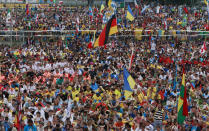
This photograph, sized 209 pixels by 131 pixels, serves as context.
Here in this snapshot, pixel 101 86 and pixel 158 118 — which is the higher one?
pixel 101 86

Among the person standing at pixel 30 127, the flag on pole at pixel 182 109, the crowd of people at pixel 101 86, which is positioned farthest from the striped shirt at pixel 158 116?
the person standing at pixel 30 127

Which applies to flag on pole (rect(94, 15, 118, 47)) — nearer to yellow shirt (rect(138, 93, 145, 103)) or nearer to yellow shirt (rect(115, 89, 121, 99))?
yellow shirt (rect(115, 89, 121, 99))

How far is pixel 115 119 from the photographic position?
34.3 feet

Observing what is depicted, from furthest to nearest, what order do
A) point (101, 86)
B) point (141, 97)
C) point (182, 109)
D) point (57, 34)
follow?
1. point (57, 34)
2. point (101, 86)
3. point (141, 97)
4. point (182, 109)

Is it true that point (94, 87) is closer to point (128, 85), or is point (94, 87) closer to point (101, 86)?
point (101, 86)

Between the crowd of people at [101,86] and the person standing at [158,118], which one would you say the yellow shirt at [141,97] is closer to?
the crowd of people at [101,86]

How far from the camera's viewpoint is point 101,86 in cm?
1404

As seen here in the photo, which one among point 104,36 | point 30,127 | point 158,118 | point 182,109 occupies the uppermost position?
point 104,36

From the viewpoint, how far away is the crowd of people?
32.8 ft

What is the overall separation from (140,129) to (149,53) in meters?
15.4

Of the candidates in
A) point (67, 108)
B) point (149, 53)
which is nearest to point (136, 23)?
point (149, 53)

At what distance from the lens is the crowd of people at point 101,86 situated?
10.0 metres

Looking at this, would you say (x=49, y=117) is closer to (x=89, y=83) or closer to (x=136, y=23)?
(x=89, y=83)

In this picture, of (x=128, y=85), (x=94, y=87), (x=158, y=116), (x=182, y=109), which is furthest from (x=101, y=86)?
(x=182, y=109)
